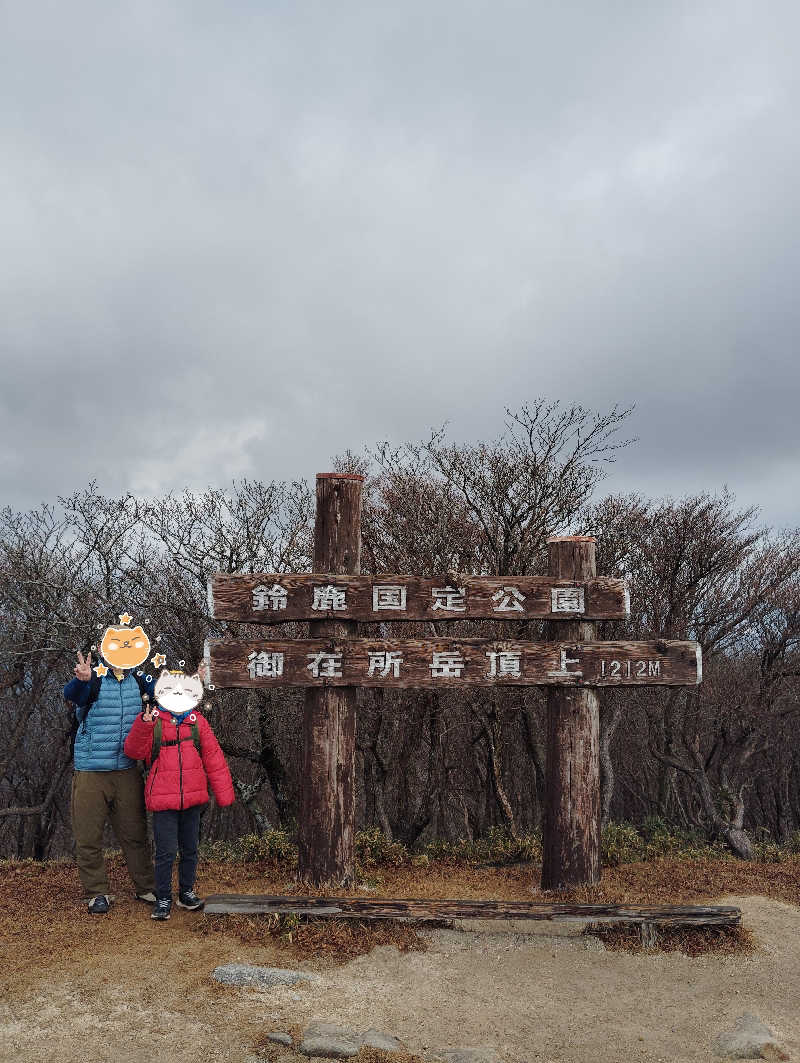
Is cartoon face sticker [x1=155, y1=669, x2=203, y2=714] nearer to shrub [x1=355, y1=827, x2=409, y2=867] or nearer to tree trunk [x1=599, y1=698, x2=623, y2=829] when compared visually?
shrub [x1=355, y1=827, x2=409, y2=867]

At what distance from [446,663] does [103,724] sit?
3.01m

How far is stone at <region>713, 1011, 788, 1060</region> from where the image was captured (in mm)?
4297

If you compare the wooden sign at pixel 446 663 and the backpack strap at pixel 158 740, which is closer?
the backpack strap at pixel 158 740

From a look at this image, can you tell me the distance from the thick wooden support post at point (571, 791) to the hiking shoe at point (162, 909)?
3287mm

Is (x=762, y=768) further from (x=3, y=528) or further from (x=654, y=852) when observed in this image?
(x=3, y=528)

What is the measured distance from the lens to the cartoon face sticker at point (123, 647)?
6523mm

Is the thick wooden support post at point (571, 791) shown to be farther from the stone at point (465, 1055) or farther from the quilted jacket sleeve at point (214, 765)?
the quilted jacket sleeve at point (214, 765)

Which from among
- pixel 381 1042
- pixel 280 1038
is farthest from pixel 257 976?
pixel 381 1042

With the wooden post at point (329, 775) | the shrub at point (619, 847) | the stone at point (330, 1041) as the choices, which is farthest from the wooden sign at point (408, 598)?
the stone at point (330, 1041)

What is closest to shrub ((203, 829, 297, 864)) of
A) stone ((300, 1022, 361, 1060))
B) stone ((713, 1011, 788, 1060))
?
stone ((300, 1022, 361, 1060))

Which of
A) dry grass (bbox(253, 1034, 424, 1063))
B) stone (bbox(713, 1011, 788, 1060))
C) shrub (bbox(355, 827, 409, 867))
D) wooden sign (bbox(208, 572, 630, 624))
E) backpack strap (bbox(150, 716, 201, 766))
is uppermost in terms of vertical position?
wooden sign (bbox(208, 572, 630, 624))

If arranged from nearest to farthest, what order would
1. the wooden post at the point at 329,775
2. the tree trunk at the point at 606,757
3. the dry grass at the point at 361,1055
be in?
the dry grass at the point at 361,1055
the wooden post at the point at 329,775
the tree trunk at the point at 606,757

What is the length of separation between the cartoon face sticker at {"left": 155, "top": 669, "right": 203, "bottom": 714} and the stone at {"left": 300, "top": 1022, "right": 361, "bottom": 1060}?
8.64ft

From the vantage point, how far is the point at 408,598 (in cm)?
686
